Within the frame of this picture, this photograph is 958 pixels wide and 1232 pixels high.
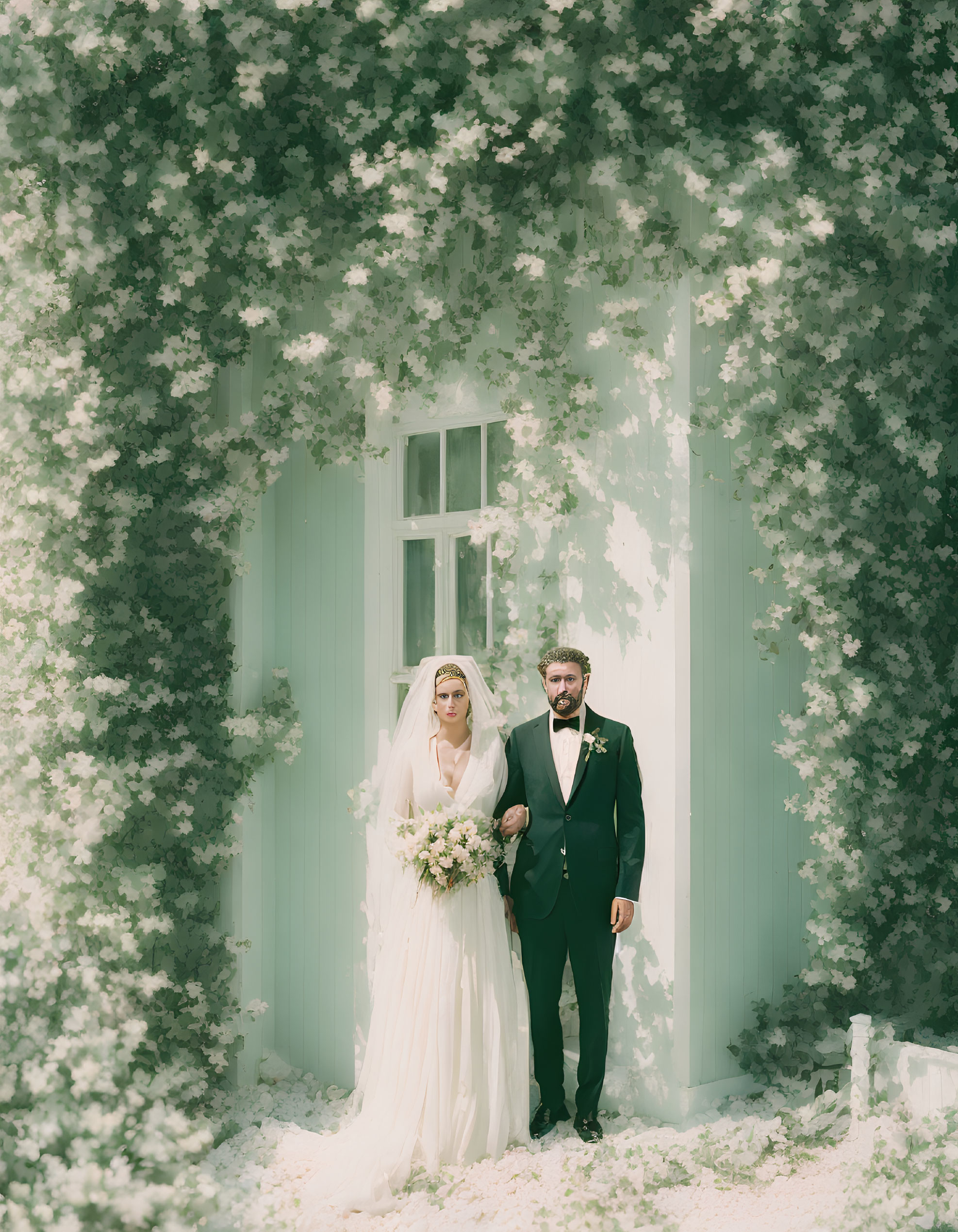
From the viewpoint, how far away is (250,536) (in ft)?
17.8

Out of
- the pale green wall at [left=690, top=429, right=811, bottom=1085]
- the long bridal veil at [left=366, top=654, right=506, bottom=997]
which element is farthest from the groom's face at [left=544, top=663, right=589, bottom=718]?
the pale green wall at [left=690, top=429, right=811, bottom=1085]

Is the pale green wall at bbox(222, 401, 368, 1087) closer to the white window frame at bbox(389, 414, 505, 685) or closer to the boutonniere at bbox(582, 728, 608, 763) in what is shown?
the white window frame at bbox(389, 414, 505, 685)

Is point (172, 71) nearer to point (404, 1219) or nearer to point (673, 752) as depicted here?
point (673, 752)

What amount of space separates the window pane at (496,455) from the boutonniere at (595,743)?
4.04ft

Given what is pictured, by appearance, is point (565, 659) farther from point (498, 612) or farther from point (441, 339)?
point (441, 339)

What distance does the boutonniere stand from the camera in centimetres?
438

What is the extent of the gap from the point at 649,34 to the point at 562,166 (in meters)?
0.58

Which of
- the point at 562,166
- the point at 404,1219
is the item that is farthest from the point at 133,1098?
the point at 562,166

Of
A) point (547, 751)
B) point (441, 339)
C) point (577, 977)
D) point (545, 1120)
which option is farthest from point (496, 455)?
point (545, 1120)

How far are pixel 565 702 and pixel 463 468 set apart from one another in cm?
139

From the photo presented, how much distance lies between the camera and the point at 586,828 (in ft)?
14.3

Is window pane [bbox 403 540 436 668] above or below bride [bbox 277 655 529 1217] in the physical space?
above

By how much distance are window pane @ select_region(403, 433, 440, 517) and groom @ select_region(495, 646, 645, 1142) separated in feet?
3.63

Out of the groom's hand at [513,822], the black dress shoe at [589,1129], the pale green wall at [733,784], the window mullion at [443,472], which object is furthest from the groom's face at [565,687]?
the black dress shoe at [589,1129]
